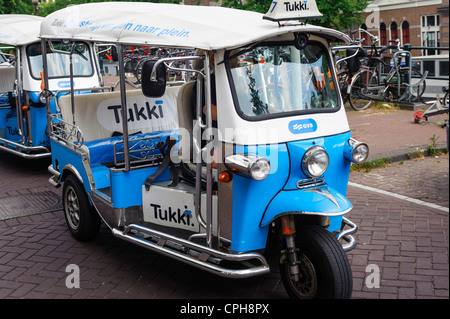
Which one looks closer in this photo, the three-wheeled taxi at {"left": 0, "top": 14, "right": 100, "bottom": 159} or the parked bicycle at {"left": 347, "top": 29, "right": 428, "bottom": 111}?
the three-wheeled taxi at {"left": 0, "top": 14, "right": 100, "bottom": 159}

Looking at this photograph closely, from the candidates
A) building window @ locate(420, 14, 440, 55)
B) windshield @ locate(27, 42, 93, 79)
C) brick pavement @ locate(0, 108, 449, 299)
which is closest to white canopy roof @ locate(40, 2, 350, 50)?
brick pavement @ locate(0, 108, 449, 299)

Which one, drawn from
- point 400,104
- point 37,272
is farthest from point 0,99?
point 400,104

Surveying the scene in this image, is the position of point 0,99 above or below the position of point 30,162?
above

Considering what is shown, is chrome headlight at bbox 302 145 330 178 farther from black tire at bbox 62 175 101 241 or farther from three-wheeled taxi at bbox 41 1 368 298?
black tire at bbox 62 175 101 241

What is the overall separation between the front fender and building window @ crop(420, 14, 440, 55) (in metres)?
28.6

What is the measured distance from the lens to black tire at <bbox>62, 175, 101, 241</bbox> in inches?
236

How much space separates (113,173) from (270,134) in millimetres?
1643

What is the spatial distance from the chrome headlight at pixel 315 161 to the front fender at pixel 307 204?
0.14m

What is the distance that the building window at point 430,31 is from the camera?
30641 mm

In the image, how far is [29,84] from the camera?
31.3 feet

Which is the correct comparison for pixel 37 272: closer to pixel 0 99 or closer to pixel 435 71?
pixel 0 99

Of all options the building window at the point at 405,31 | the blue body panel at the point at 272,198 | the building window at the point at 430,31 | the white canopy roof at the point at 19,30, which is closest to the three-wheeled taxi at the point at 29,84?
the white canopy roof at the point at 19,30

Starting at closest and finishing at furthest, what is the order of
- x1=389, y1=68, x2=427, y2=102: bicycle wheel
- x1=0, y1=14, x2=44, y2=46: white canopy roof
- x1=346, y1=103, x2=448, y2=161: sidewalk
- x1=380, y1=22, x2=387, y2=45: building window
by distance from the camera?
x1=0, y1=14, x2=44, y2=46: white canopy roof
x1=346, y1=103, x2=448, y2=161: sidewalk
x1=389, y1=68, x2=427, y2=102: bicycle wheel
x1=380, y1=22, x2=387, y2=45: building window

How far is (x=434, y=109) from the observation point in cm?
1163
